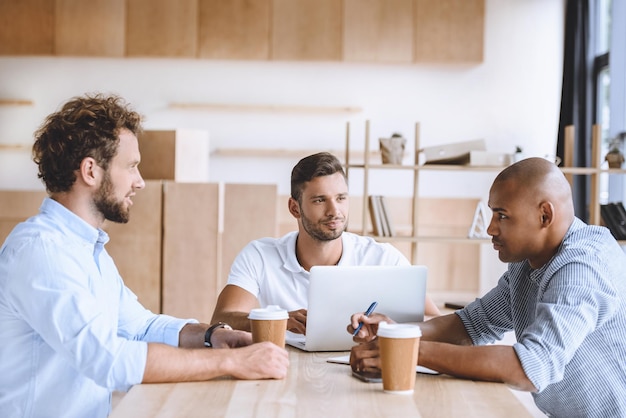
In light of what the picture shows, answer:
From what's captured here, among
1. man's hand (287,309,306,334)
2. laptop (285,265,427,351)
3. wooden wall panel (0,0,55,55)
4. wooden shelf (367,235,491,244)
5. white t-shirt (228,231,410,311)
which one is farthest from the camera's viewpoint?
wooden wall panel (0,0,55,55)

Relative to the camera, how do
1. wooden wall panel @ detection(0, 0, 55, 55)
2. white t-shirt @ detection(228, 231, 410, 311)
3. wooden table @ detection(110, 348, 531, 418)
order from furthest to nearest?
wooden wall panel @ detection(0, 0, 55, 55) → white t-shirt @ detection(228, 231, 410, 311) → wooden table @ detection(110, 348, 531, 418)

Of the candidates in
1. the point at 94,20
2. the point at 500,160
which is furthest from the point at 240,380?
the point at 94,20

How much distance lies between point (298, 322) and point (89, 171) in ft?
2.16

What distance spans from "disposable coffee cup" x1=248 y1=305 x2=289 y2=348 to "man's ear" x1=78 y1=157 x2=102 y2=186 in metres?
0.46

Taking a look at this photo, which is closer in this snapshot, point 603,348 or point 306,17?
point 603,348

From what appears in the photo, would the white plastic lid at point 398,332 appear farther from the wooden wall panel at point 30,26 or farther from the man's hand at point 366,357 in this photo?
the wooden wall panel at point 30,26

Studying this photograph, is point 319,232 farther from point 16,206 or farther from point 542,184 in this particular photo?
point 16,206

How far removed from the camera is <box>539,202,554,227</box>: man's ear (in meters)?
1.70

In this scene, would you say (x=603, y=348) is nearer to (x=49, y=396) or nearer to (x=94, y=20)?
(x=49, y=396)

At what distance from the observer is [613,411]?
5.42 feet

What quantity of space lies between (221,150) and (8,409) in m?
4.24

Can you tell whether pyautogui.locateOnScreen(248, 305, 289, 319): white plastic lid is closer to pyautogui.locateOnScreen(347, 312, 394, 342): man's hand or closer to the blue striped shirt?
pyautogui.locateOnScreen(347, 312, 394, 342): man's hand

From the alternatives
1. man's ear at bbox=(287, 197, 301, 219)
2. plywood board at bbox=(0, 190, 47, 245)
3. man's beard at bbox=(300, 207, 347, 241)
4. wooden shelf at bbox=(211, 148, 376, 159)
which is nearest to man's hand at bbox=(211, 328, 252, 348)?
man's beard at bbox=(300, 207, 347, 241)

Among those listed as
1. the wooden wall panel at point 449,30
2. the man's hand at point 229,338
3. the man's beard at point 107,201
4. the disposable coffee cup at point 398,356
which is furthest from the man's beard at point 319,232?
the wooden wall panel at point 449,30
